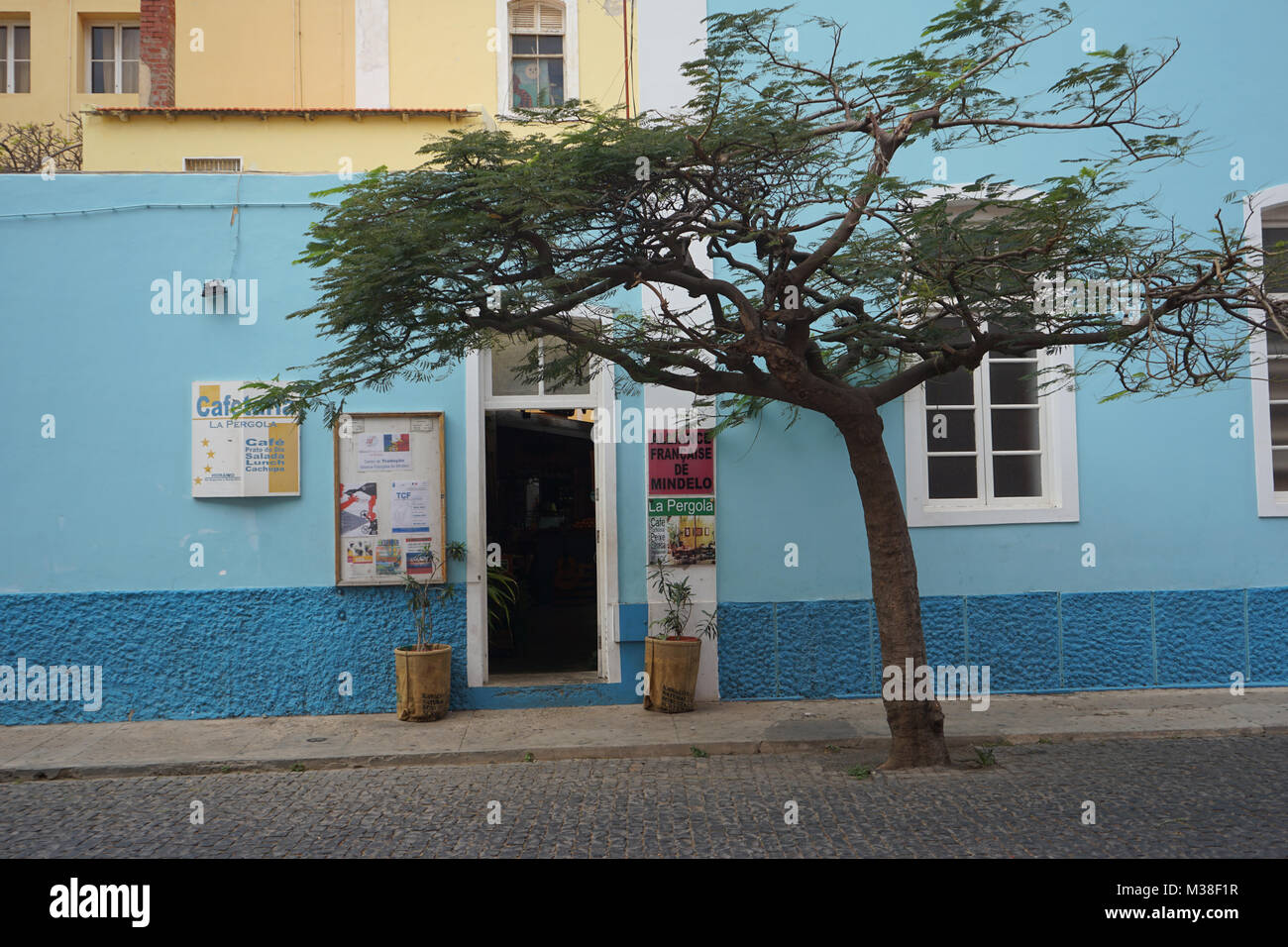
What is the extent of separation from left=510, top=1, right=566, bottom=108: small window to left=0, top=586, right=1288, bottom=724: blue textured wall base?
8.61 meters

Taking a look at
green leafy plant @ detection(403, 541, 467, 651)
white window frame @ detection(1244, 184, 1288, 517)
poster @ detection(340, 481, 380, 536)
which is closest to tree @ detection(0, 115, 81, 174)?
poster @ detection(340, 481, 380, 536)

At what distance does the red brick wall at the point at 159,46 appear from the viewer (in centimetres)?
1350

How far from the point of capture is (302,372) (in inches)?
343

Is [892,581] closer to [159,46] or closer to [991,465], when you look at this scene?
[991,465]

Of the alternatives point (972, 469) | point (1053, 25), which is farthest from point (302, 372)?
point (1053, 25)

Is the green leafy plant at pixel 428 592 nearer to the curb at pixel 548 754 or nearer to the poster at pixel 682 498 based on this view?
the curb at pixel 548 754

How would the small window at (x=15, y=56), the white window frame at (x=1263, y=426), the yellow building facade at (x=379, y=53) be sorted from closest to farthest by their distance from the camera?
1. the white window frame at (x=1263, y=426)
2. the yellow building facade at (x=379, y=53)
3. the small window at (x=15, y=56)

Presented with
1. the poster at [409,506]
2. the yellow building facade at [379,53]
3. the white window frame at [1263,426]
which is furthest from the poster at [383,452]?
the white window frame at [1263,426]

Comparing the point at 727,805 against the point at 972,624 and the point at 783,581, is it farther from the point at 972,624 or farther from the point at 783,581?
the point at 972,624

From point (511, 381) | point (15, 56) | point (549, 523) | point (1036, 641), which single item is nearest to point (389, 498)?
point (511, 381)

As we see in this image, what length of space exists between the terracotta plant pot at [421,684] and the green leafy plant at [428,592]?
24cm

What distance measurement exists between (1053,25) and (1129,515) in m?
4.44

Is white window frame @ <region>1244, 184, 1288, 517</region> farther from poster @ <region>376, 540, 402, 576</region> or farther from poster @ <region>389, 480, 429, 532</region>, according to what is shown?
poster @ <region>376, 540, 402, 576</region>

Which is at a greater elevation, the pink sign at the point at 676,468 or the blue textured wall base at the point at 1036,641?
the pink sign at the point at 676,468
